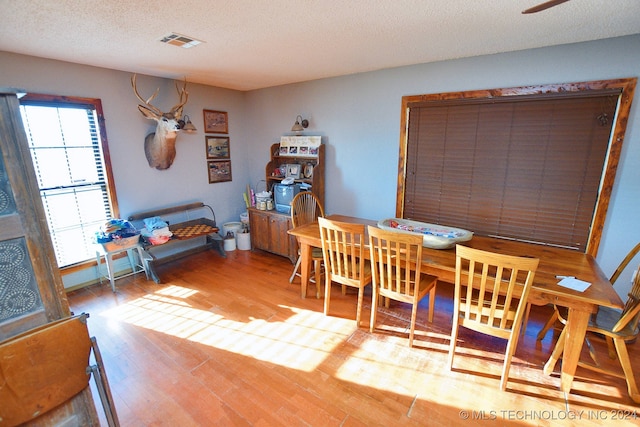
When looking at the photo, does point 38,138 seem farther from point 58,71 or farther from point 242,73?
point 242,73

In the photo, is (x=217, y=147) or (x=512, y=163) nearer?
(x=512, y=163)

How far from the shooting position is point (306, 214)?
12.2ft

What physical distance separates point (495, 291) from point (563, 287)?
1.44 ft

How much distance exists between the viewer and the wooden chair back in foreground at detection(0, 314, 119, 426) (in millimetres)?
1050

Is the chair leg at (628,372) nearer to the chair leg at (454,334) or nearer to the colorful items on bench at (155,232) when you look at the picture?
the chair leg at (454,334)

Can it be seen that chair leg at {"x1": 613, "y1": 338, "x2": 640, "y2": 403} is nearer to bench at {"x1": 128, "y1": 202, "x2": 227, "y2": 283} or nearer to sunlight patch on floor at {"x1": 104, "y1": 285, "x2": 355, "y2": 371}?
sunlight patch on floor at {"x1": 104, "y1": 285, "x2": 355, "y2": 371}

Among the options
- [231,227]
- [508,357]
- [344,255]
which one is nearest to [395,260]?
[344,255]

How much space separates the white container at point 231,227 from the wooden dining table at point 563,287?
10.2 ft

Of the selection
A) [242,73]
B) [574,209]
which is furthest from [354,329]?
[242,73]

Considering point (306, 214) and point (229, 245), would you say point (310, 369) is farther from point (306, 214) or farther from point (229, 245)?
point (229, 245)

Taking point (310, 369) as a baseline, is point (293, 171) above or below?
above

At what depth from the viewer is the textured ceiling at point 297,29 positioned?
5.87ft

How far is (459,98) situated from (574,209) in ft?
4.79

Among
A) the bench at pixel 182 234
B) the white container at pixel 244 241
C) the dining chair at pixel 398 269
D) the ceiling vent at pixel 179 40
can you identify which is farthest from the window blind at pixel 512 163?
the bench at pixel 182 234
